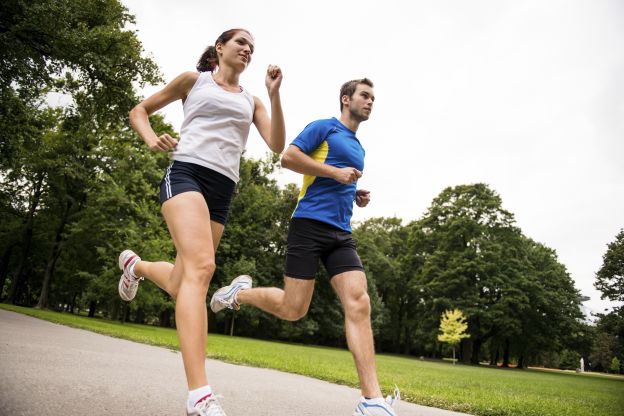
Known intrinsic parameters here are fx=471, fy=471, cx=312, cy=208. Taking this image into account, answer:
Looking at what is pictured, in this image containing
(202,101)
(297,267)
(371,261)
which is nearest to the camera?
(202,101)

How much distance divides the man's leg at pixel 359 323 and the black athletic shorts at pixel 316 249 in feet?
0.37

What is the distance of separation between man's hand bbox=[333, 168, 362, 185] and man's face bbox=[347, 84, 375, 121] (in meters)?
0.79

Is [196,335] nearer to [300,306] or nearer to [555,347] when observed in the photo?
[300,306]

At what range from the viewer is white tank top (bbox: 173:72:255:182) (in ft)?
9.29

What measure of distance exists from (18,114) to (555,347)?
41.5 m

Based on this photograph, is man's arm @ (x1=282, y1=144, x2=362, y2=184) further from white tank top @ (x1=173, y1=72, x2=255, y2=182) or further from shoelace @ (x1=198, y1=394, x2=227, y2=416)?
shoelace @ (x1=198, y1=394, x2=227, y2=416)

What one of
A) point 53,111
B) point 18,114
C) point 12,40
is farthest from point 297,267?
point 53,111

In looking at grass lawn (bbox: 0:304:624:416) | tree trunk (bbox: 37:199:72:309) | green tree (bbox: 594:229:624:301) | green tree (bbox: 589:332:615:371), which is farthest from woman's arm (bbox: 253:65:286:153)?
green tree (bbox: 589:332:615:371)

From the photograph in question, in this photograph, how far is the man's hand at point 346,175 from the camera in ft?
10.7

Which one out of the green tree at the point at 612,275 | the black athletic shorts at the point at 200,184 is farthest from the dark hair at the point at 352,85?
the green tree at the point at 612,275

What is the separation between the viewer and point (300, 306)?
11.6 ft

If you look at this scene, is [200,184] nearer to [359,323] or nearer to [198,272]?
[198,272]

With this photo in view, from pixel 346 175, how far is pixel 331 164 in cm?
42

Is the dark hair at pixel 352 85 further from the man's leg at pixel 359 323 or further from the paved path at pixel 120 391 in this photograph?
the paved path at pixel 120 391
